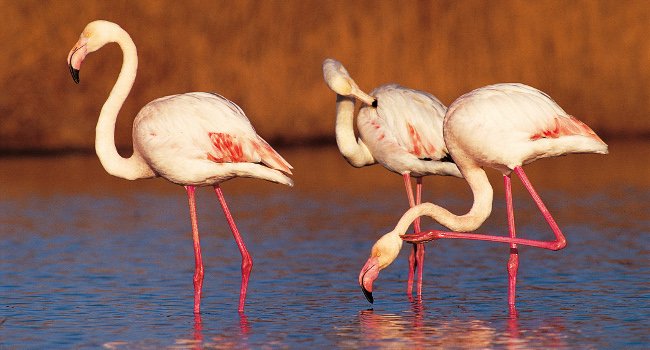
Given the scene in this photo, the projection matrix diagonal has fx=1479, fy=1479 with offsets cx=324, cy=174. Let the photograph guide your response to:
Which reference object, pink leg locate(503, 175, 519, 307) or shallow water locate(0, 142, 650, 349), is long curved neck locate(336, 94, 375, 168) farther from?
pink leg locate(503, 175, 519, 307)

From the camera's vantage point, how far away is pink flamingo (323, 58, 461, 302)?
11336 mm

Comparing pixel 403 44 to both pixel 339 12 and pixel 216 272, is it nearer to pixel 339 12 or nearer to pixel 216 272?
pixel 339 12

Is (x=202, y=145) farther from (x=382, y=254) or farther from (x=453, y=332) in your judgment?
(x=453, y=332)

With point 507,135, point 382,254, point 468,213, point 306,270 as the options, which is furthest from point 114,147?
point 507,135

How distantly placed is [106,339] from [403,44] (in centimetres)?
1903

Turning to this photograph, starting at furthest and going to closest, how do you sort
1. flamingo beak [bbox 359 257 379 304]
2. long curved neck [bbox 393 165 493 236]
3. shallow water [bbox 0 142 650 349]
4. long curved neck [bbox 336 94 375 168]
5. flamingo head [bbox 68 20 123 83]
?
long curved neck [bbox 336 94 375 168] → flamingo head [bbox 68 20 123 83] → long curved neck [bbox 393 165 493 236] → flamingo beak [bbox 359 257 379 304] → shallow water [bbox 0 142 650 349]

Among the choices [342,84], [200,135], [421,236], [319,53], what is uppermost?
[319,53]

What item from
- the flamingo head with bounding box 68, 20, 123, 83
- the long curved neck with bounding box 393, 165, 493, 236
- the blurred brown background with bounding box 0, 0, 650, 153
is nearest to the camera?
the long curved neck with bounding box 393, 165, 493, 236

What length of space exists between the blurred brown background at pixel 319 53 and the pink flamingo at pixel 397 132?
1367cm

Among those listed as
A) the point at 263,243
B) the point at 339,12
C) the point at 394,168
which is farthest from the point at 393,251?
the point at 339,12

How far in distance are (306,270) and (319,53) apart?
50.9 ft

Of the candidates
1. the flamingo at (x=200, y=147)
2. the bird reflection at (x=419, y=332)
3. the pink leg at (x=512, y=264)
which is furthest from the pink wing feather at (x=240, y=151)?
the pink leg at (x=512, y=264)

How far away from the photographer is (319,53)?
26859 mm

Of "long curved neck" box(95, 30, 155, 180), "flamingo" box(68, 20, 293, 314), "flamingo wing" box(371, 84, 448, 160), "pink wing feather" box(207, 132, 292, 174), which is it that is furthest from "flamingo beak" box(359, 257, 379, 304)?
"flamingo wing" box(371, 84, 448, 160)
